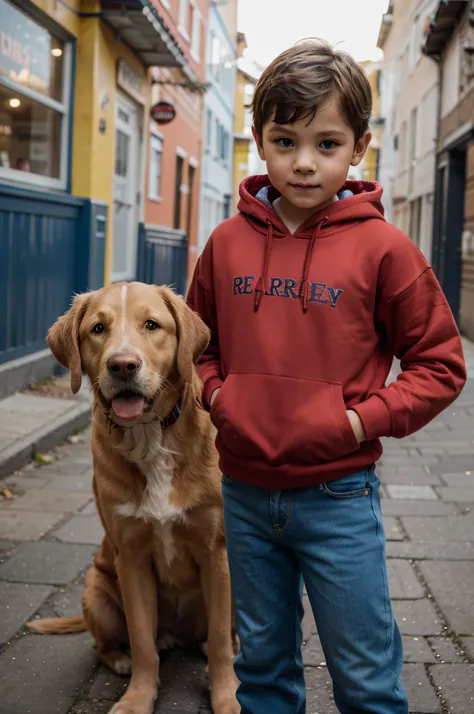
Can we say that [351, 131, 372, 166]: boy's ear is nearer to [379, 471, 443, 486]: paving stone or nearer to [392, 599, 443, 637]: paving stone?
[392, 599, 443, 637]: paving stone

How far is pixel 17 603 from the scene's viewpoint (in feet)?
11.8

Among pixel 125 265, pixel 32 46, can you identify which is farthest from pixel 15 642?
pixel 125 265

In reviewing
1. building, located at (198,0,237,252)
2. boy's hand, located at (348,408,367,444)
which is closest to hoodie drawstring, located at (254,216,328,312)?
boy's hand, located at (348,408,367,444)

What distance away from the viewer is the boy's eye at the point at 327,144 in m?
2.12

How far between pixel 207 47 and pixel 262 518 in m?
22.7

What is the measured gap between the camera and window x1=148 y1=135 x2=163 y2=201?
587 inches

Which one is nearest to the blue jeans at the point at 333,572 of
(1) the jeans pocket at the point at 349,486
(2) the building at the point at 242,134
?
(1) the jeans pocket at the point at 349,486

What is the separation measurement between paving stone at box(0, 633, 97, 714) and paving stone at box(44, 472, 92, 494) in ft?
6.79

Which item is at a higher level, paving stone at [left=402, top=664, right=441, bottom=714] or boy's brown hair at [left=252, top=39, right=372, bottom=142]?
boy's brown hair at [left=252, top=39, right=372, bottom=142]

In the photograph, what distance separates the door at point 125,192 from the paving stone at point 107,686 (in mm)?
9508

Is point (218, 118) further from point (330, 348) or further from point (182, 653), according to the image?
point (330, 348)

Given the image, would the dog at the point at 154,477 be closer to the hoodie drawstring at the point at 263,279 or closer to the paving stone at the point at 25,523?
the hoodie drawstring at the point at 263,279

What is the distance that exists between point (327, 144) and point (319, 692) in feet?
6.08

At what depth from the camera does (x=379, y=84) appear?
3709 centimetres
